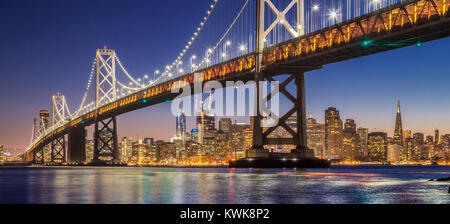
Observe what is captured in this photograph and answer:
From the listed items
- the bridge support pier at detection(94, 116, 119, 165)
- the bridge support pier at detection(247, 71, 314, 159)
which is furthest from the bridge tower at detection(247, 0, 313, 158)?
the bridge support pier at detection(94, 116, 119, 165)

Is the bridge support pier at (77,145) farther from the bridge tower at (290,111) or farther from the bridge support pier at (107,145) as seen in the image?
the bridge tower at (290,111)

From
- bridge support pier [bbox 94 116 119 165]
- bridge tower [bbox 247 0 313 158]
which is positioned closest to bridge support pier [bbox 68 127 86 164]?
bridge support pier [bbox 94 116 119 165]

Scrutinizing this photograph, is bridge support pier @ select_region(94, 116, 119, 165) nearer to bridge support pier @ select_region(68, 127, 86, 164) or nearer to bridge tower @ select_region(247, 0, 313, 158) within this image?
bridge support pier @ select_region(68, 127, 86, 164)

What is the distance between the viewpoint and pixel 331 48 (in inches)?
1618

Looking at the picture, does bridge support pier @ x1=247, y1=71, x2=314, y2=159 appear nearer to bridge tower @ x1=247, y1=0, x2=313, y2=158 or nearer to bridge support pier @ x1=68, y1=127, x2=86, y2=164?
bridge tower @ x1=247, y1=0, x2=313, y2=158

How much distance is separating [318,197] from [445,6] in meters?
17.3

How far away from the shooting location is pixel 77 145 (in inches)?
3910

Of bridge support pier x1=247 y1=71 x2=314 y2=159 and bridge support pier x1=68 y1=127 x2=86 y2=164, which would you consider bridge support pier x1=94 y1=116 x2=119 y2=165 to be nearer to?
A: bridge support pier x1=68 y1=127 x2=86 y2=164

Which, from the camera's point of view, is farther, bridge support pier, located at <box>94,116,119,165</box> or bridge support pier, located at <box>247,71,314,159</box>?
bridge support pier, located at <box>94,116,119,165</box>

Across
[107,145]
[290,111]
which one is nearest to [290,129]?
[290,111]

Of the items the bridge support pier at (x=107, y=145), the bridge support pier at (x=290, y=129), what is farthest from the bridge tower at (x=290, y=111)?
the bridge support pier at (x=107, y=145)

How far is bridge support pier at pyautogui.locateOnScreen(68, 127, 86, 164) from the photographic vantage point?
97.6 metres

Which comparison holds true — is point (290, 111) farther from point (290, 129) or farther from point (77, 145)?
point (77, 145)
